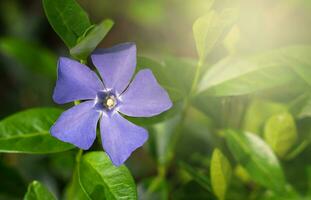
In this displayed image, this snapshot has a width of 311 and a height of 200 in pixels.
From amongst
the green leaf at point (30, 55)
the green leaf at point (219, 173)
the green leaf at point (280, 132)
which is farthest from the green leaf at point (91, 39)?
the green leaf at point (30, 55)

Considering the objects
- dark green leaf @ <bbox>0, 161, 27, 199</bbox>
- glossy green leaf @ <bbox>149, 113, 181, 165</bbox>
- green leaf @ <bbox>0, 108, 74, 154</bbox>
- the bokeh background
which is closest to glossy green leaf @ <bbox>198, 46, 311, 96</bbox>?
the bokeh background

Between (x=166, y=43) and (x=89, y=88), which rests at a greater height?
(x=89, y=88)

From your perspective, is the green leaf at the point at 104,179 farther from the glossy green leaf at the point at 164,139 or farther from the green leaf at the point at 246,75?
the glossy green leaf at the point at 164,139

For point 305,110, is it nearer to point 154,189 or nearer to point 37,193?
point 154,189

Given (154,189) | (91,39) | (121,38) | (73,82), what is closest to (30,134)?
(73,82)

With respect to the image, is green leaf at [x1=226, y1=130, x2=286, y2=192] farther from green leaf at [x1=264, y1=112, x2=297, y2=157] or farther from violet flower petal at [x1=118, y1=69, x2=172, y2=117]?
violet flower petal at [x1=118, y1=69, x2=172, y2=117]

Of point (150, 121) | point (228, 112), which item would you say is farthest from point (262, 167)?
point (150, 121)

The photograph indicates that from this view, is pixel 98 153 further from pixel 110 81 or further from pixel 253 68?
pixel 253 68
